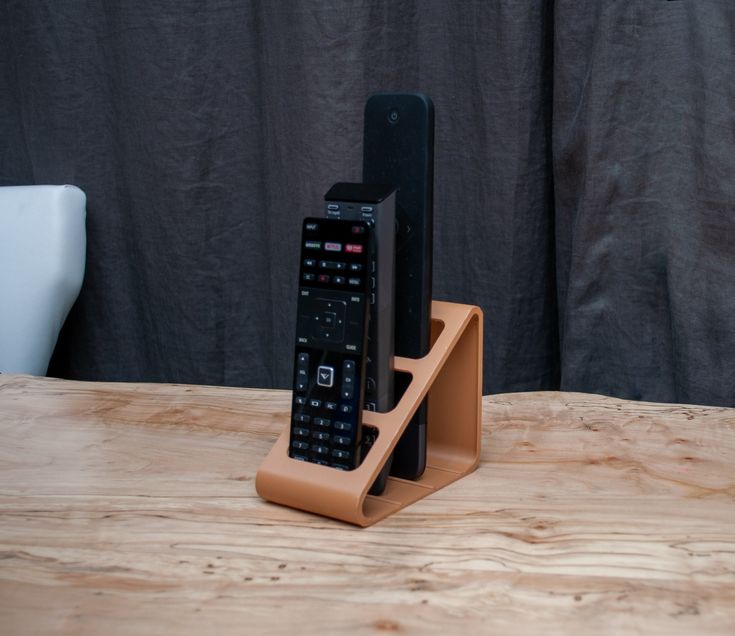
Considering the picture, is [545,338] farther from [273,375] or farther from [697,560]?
[697,560]

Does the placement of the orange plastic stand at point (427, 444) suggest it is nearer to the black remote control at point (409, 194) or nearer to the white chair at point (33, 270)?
the black remote control at point (409, 194)

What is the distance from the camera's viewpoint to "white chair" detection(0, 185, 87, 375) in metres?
1.30

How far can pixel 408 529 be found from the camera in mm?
627

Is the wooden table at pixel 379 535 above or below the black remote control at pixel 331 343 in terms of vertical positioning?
below

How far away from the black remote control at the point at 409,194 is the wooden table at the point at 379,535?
0.39 ft

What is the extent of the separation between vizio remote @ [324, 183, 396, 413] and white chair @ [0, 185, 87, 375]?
0.75 m

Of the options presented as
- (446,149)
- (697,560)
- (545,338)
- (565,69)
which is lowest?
(545,338)

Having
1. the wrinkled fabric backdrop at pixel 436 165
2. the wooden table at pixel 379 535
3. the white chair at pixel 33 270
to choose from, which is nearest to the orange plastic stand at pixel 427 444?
the wooden table at pixel 379 535

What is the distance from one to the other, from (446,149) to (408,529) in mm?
685

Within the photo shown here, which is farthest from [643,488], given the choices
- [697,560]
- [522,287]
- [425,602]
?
[522,287]

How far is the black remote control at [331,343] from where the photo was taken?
66 centimetres

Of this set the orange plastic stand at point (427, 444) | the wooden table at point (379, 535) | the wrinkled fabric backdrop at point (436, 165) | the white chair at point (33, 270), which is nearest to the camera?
the wooden table at point (379, 535)

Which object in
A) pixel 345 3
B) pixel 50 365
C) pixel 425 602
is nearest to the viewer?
pixel 425 602

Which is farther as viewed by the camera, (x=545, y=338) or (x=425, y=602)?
(x=545, y=338)
